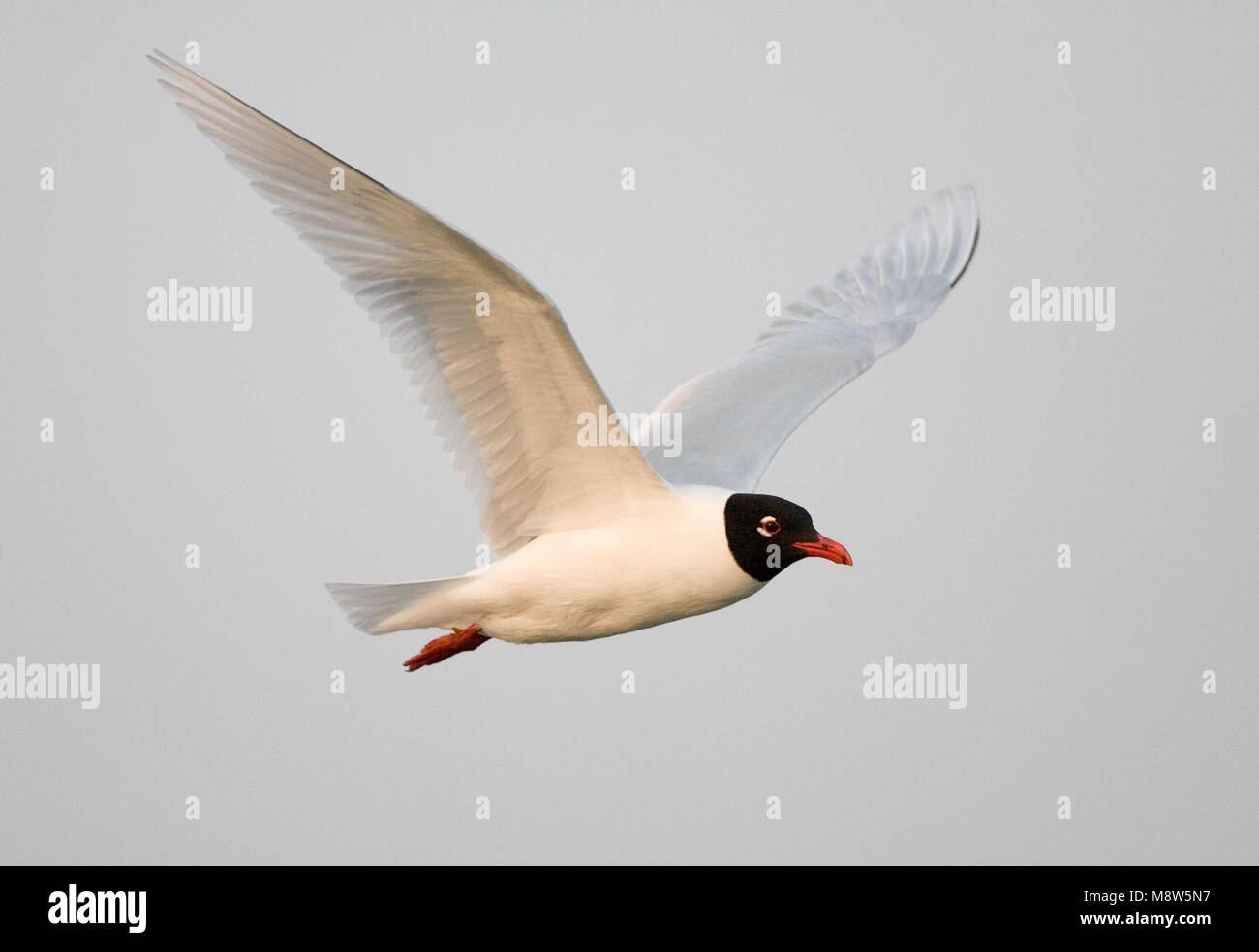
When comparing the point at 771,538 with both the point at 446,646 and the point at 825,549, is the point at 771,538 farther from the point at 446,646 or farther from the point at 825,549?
the point at 446,646

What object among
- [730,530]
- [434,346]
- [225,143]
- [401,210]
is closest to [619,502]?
[730,530]

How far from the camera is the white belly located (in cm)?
741

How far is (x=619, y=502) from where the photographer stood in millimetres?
7453

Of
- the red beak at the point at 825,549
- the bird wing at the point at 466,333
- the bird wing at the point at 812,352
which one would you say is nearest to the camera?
the bird wing at the point at 466,333

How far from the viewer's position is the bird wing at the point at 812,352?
8.89 m

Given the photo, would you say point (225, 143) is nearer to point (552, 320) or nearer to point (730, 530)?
point (552, 320)

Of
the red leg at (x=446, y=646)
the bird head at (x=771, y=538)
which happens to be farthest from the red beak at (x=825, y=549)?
the red leg at (x=446, y=646)

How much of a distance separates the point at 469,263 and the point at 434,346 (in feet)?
1.87

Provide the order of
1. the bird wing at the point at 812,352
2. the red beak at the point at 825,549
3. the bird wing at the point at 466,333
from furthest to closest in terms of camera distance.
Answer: the bird wing at the point at 812,352
the red beak at the point at 825,549
the bird wing at the point at 466,333

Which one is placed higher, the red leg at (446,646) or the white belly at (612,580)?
the white belly at (612,580)

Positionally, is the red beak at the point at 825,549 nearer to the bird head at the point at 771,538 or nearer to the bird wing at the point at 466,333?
the bird head at the point at 771,538

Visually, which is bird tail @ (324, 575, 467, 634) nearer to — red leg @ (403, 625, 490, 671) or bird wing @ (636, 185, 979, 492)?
red leg @ (403, 625, 490, 671)

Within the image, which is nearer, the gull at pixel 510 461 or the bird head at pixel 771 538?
the gull at pixel 510 461

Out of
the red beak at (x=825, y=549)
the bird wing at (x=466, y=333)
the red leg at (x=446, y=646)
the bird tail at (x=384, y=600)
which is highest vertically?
the bird wing at (x=466, y=333)
